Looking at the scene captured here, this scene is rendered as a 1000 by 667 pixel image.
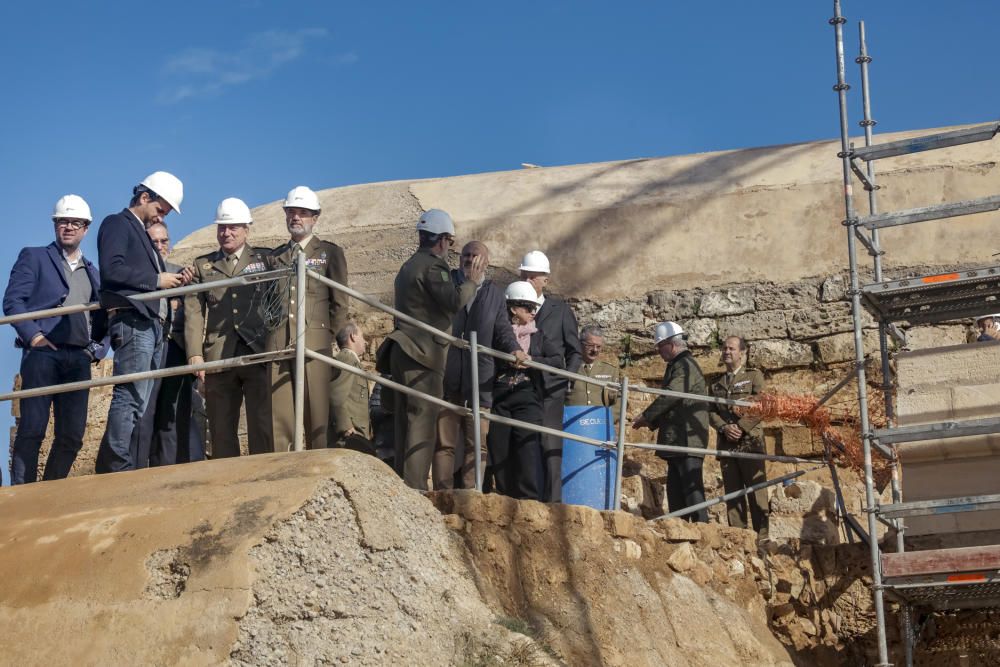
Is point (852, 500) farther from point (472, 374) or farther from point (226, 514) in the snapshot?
point (226, 514)

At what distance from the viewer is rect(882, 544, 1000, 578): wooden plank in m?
6.99

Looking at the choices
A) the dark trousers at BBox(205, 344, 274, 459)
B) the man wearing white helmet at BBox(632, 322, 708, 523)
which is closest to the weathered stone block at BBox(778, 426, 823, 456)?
the man wearing white helmet at BBox(632, 322, 708, 523)

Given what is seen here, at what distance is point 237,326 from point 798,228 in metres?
6.03

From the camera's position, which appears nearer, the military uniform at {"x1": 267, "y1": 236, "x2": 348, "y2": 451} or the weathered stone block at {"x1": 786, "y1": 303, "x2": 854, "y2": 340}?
the military uniform at {"x1": 267, "y1": 236, "x2": 348, "y2": 451}

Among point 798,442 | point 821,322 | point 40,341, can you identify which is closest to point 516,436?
point 40,341

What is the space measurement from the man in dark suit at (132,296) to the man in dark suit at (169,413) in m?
0.18

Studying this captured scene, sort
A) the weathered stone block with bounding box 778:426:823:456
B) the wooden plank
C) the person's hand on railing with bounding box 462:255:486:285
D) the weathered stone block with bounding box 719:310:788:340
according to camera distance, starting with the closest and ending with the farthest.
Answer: the wooden plank
the person's hand on railing with bounding box 462:255:486:285
the weathered stone block with bounding box 778:426:823:456
the weathered stone block with bounding box 719:310:788:340

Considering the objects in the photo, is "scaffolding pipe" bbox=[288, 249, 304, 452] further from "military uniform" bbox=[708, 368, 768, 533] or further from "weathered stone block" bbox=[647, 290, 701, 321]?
"weathered stone block" bbox=[647, 290, 701, 321]

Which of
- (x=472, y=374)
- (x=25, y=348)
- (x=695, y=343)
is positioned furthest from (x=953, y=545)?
(x=25, y=348)

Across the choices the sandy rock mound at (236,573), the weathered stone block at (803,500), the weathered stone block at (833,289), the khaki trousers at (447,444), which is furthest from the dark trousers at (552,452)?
the weathered stone block at (833,289)

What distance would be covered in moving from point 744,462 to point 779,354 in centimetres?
239

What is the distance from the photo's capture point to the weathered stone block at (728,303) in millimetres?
11844

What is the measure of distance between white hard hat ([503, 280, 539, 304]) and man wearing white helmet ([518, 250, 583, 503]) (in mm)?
225

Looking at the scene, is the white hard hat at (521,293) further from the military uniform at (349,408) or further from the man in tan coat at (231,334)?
the man in tan coat at (231,334)
